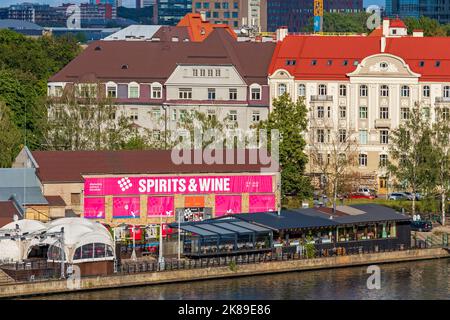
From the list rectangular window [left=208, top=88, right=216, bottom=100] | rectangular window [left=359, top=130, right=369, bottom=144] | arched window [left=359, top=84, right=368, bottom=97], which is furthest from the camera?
rectangular window [left=208, top=88, right=216, bottom=100]

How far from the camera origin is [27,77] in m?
143

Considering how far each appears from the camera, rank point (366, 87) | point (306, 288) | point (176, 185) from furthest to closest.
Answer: point (366, 87) < point (176, 185) < point (306, 288)

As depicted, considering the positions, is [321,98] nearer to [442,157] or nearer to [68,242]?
[442,157]

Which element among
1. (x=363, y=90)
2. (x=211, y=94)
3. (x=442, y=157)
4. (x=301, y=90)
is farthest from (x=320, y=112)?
(x=442, y=157)

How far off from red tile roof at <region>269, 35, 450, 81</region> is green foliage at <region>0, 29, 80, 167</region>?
57.8 ft

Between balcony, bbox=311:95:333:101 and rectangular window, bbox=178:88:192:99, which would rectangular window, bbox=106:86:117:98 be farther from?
balcony, bbox=311:95:333:101

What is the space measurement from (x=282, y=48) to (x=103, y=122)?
1736cm

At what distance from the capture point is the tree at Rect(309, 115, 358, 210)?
385 ft

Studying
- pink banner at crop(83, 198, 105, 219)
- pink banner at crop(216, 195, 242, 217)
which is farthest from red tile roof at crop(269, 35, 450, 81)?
pink banner at crop(83, 198, 105, 219)

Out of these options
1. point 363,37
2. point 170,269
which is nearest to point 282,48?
Answer: point 363,37

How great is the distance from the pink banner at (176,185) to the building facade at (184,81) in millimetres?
21957

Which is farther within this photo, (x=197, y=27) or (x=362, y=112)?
(x=197, y=27)

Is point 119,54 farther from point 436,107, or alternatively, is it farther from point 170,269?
point 170,269

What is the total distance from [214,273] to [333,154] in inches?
1337
